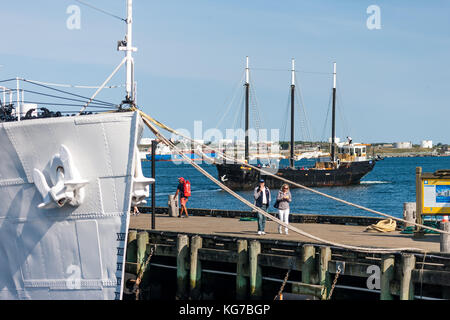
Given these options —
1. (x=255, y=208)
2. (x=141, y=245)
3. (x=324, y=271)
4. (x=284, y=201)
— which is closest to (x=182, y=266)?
(x=141, y=245)

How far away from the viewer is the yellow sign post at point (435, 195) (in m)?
15.7

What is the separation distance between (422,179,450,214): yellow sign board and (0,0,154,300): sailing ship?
6736 mm

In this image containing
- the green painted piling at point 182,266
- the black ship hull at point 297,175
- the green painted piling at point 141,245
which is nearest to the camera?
the green painted piling at point 182,266

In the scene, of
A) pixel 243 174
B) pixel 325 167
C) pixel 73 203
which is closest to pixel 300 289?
pixel 73 203

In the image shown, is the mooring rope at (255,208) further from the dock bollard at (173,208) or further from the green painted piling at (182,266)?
the dock bollard at (173,208)

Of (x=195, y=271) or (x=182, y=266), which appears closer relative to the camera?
(x=195, y=271)

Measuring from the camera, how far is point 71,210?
13125 mm

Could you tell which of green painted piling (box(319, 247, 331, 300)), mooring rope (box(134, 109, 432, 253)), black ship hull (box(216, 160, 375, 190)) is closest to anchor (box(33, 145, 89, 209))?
mooring rope (box(134, 109, 432, 253))

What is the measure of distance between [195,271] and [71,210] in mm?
3420

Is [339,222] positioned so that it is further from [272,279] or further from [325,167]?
[325,167]

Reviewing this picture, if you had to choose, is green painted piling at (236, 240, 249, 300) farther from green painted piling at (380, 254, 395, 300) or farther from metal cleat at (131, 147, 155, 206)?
green painted piling at (380, 254, 395, 300)

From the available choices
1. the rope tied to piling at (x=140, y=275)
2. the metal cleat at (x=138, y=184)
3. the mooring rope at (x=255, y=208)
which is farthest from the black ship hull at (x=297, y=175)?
the metal cleat at (x=138, y=184)

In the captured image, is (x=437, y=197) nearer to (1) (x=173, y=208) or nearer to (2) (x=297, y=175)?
(1) (x=173, y=208)
